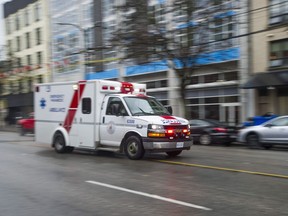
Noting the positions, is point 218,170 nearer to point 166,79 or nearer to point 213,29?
point 213,29

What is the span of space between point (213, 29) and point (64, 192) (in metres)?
16.4

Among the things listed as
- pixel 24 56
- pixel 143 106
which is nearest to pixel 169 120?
pixel 143 106

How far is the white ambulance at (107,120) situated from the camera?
11672 mm

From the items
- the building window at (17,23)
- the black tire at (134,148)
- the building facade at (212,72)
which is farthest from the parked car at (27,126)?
Answer: the building window at (17,23)

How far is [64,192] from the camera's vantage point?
7340 mm

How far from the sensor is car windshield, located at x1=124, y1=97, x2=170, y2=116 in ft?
40.1

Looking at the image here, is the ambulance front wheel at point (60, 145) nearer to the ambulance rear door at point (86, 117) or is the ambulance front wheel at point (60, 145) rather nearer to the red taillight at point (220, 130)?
the ambulance rear door at point (86, 117)

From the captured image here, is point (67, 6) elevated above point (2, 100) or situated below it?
above

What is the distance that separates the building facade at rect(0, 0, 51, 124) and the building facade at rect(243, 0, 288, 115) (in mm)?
28229

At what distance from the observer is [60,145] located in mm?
14375

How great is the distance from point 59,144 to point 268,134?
8494 millimetres

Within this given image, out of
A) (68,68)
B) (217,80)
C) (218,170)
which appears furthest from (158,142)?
(68,68)

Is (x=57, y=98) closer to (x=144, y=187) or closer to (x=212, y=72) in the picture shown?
(x=144, y=187)

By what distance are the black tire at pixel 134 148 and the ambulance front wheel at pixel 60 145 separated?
3.08m
